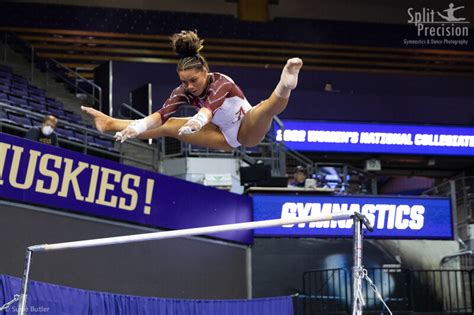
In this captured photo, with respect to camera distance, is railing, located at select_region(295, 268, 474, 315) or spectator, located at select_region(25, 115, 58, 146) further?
railing, located at select_region(295, 268, 474, 315)

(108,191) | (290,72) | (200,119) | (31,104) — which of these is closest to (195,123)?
(200,119)

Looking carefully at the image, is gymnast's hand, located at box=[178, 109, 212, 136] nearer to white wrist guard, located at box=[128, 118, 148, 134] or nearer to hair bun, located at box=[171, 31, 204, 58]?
white wrist guard, located at box=[128, 118, 148, 134]

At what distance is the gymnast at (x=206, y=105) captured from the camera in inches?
202

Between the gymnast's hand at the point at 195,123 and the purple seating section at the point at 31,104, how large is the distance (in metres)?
6.84

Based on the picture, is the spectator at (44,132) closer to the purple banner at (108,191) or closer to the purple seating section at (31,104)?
the purple banner at (108,191)

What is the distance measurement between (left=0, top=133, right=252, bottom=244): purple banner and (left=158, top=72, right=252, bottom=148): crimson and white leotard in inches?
149

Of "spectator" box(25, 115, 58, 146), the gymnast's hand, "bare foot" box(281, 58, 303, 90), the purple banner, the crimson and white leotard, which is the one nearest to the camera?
the gymnast's hand

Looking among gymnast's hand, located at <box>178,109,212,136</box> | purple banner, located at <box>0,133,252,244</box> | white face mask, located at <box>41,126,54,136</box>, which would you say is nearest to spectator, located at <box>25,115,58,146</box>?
white face mask, located at <box>41,126,54,136</box>

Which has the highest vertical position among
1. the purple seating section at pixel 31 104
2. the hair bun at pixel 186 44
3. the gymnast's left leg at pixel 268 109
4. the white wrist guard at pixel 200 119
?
the purple seating section at pixel 31 104

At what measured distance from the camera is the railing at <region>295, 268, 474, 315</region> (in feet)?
38.7

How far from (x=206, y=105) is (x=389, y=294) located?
7.76 metres

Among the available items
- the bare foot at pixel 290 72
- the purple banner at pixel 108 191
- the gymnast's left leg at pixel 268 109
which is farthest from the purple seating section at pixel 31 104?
the bare foot at pixel 290 72

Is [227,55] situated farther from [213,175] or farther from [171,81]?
[213,175]

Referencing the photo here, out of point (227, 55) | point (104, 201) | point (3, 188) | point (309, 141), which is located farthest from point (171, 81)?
point (3, 188)
